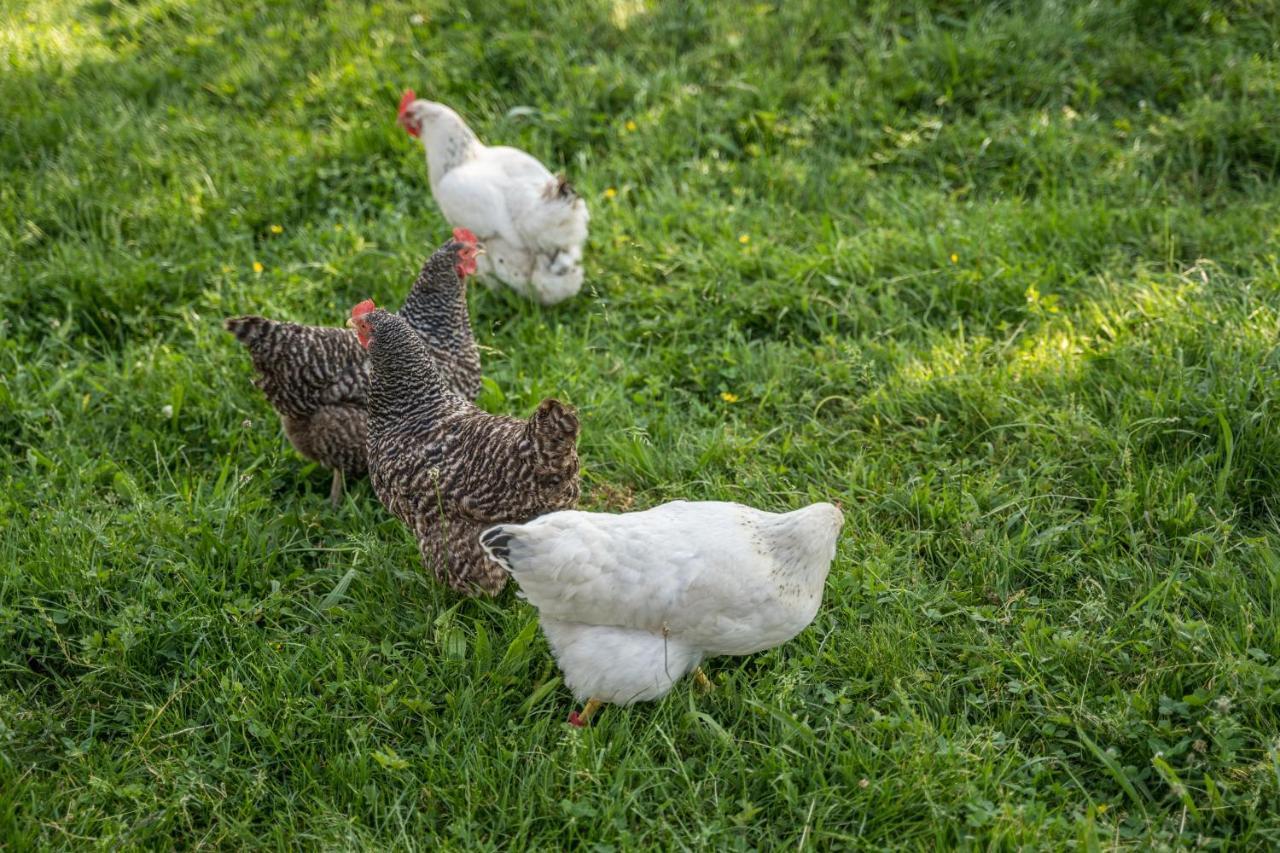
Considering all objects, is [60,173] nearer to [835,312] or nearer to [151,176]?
[151,176]

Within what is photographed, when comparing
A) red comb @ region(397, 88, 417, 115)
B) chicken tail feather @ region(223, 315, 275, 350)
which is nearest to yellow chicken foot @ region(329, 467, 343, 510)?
chicken tail feather @ region(223, 315, 275, 350)

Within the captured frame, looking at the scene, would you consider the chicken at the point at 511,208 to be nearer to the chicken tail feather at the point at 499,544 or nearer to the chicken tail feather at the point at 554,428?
the chicken tail feather at the point at 554,428

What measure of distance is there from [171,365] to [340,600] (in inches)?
70.8

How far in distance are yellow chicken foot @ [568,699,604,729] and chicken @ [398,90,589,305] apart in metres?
2.58

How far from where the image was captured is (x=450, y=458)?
3.77m

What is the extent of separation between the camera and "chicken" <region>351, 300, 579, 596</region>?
11.6 ft

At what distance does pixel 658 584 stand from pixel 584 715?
551 mm

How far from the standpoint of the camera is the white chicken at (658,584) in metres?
3.19

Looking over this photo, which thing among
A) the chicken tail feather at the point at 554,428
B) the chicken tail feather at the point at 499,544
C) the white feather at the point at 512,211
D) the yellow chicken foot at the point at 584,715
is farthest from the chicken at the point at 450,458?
the white feather at the point at 512,211

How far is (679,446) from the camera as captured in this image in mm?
4484

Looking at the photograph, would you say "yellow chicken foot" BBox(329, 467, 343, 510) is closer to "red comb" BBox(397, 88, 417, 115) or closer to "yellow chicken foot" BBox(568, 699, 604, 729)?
"yellow chicken foot" BBox(568, 699, 604, 729)

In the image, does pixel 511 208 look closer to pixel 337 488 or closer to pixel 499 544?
pixel 337 488

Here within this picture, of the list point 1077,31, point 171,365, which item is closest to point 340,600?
point 171,365

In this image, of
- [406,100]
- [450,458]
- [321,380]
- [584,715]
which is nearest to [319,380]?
[321,380]
